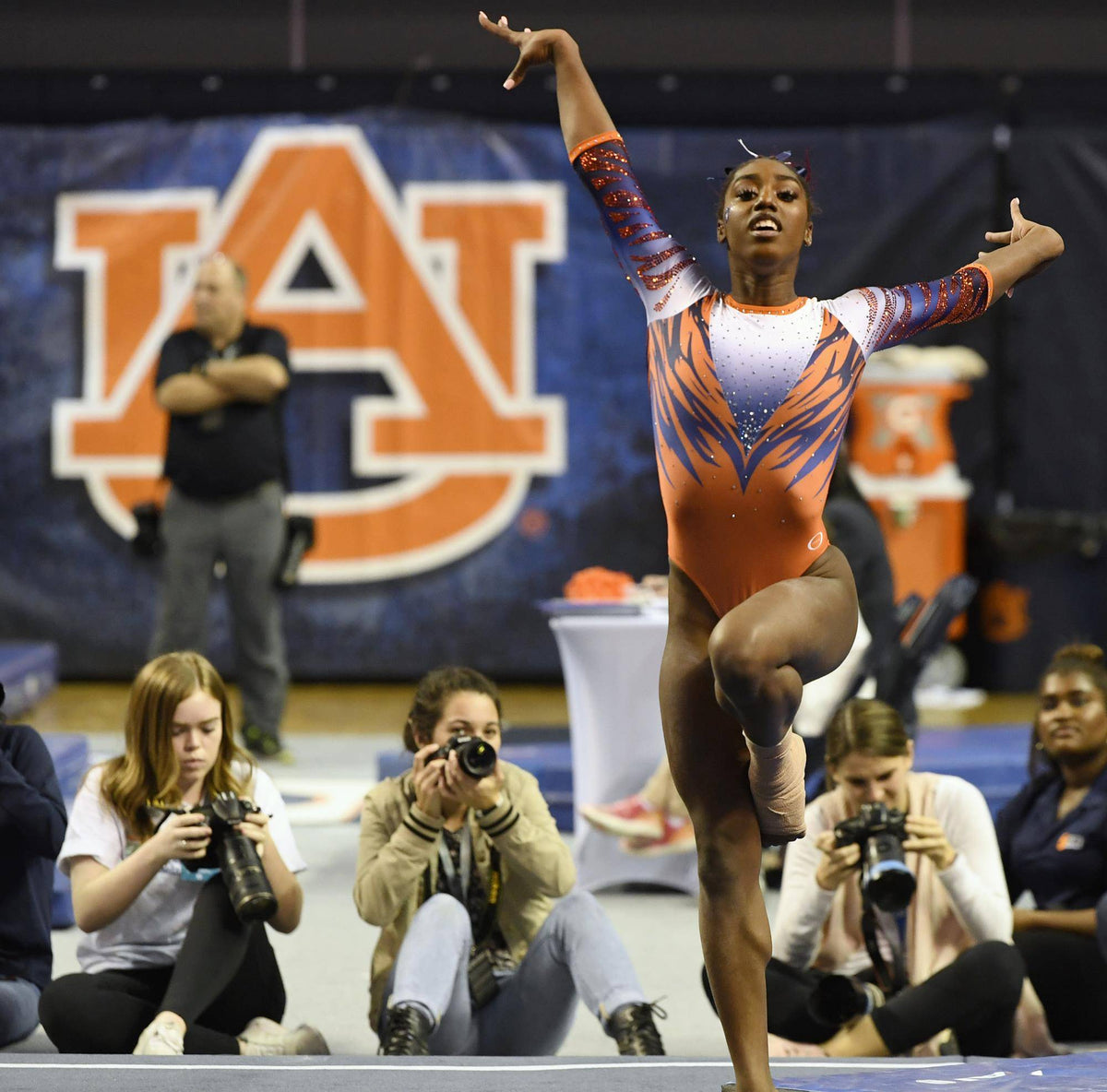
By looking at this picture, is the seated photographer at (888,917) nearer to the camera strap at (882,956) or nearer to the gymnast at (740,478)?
the camera strap at (882,956)

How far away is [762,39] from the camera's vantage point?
8.71 metres

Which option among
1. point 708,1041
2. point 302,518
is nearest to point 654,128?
point 302,518

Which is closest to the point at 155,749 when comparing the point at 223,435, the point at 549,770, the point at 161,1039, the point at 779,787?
the point at 161,1039

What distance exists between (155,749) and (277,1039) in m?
0.58

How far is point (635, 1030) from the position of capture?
9.88ft

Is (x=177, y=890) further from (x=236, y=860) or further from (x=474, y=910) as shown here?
(x=474, y=910)

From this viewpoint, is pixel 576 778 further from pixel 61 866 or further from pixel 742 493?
pixel 742 493

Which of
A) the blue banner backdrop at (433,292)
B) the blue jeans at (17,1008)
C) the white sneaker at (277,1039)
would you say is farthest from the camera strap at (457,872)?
the blue banner backdrop at (433,292)

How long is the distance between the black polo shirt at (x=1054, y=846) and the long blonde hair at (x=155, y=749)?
1.66 meters

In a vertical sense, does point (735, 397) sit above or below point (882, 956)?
above

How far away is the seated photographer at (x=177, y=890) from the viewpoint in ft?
9.97

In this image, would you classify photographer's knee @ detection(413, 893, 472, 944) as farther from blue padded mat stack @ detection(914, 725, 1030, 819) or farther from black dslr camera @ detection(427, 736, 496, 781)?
blue padded mat stack @ detection(914, 725, 1030, 819)

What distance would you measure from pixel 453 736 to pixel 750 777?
1083 millimetres

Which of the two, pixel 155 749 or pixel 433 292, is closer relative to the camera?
pixel 155 749
